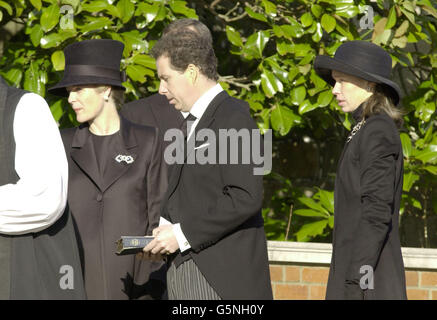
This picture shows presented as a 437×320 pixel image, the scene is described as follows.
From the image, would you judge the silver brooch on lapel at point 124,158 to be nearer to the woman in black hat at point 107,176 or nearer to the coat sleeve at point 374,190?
the woman in black hat at point 107,176

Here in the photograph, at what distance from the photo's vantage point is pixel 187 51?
155 inches

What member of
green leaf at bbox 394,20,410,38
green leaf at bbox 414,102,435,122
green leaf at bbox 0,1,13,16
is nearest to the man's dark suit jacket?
green leaf at bbox 0,1,13,16

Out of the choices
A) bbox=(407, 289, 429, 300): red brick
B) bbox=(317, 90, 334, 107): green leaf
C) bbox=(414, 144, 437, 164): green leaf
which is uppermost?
bbox=(317, 90, 334, 107): green leaf

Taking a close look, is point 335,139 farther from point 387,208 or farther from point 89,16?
point 387,208

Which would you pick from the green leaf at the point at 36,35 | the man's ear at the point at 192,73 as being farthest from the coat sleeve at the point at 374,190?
the green leaf at the point at 36,35

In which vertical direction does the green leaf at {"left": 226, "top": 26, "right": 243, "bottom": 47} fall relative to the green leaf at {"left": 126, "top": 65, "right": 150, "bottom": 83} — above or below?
above

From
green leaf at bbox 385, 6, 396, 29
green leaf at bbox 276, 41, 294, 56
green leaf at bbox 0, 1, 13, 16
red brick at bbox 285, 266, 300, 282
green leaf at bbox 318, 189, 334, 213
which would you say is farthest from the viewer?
green leaf at bbox 318, 189, 334, 213

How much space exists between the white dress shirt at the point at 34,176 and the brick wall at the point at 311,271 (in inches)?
122

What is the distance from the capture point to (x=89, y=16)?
5781 mm

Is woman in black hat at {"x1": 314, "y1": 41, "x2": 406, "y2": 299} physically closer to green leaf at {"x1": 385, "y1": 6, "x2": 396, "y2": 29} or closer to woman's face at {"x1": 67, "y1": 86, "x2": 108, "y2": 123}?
woman's face at {"x1": 67, "y1": 86, "x2": 108, "y2": 123}

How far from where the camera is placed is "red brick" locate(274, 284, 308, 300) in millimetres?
6102

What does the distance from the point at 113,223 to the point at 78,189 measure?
0.24m

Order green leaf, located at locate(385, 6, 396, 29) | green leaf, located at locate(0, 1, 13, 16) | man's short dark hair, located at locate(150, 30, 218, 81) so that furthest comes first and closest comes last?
green leaf, located at locate(385, 6, 396, 29), green leaf, located at locate(0, 1, 13, 16), man's short dark hair, located at locate(150, 30, 218, 81)

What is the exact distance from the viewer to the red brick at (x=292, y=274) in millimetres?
6148
